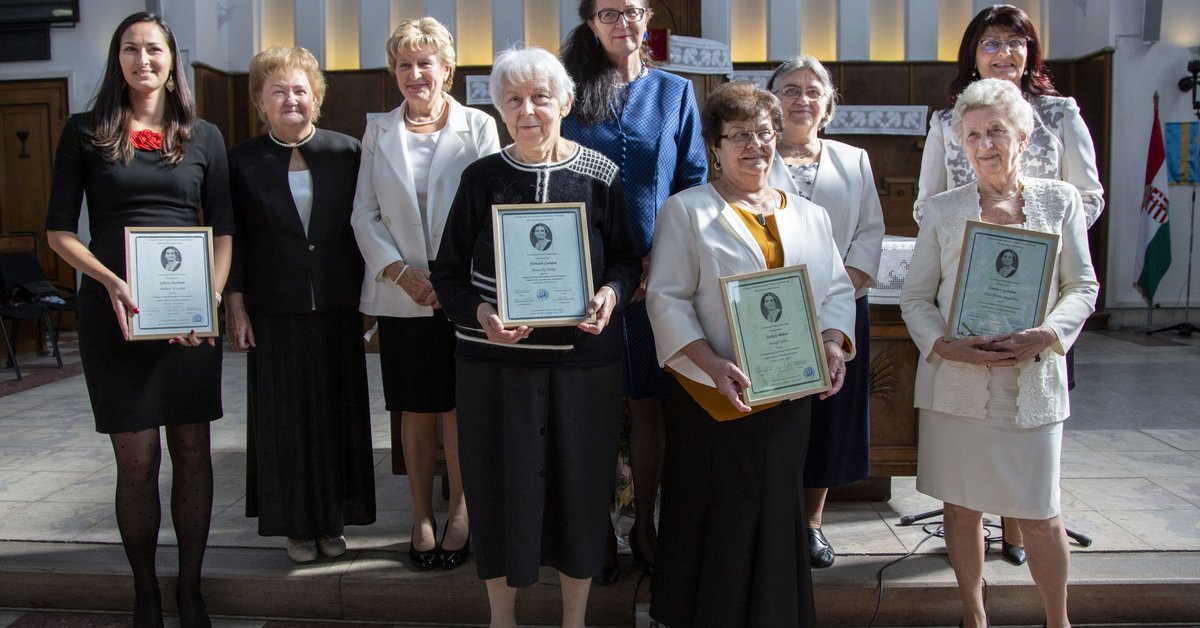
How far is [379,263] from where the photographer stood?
8.73ft

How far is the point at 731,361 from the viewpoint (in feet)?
7.02

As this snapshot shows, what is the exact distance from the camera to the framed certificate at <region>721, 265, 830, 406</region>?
2.04 meters

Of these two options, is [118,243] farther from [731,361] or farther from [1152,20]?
[1152,20]

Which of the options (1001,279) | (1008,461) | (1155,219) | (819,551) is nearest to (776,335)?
(1001,279)

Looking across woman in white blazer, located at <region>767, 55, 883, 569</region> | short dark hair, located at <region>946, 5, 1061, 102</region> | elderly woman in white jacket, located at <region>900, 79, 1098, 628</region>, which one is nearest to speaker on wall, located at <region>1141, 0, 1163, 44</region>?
short dark hair, located at <region>946, 5, 1061, 102</region>

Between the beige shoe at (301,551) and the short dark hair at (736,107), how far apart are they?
1.86 m

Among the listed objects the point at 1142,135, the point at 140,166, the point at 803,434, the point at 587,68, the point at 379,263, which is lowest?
the point at 803,434

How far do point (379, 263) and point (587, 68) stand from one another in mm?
830

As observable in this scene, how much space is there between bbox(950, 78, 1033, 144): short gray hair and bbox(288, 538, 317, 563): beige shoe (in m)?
2.35

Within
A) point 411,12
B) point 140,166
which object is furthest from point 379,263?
point 411,12

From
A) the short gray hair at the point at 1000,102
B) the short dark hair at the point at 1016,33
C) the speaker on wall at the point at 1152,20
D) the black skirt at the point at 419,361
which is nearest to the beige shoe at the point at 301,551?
the black skirt at the point at 419,361

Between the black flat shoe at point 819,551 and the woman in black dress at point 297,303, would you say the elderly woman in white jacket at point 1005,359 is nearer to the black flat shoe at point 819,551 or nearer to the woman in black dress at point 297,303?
the black flat shoe at point 819,551

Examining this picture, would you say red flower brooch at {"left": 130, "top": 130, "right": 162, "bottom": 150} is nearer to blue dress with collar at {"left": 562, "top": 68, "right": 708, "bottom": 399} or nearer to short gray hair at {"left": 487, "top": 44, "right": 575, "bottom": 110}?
short gray hair at {"left": 487, "top": 44, "right": 575, "bottom": 110}

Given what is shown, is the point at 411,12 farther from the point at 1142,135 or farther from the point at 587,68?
the point at 587,68
